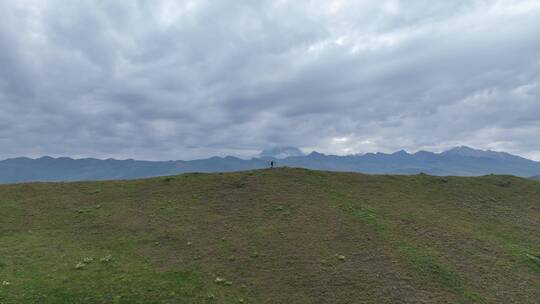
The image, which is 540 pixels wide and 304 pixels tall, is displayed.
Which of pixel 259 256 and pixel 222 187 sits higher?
pixel 222 187

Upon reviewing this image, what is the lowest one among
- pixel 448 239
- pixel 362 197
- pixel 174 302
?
pixel 174 302

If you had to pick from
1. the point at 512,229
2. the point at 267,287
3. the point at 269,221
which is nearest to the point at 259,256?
the point at 267,287

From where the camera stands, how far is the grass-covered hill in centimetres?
2527

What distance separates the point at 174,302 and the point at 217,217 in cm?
1675

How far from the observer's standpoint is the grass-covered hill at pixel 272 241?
2527 centimetres

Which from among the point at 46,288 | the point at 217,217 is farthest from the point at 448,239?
the point at 46,288

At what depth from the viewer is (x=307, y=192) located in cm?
4681

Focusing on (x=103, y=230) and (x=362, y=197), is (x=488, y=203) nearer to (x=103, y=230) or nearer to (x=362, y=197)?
(x=362, y=197)

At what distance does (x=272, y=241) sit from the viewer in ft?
109

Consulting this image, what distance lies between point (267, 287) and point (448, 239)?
19.0 metres

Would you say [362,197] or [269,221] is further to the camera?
[362,197]

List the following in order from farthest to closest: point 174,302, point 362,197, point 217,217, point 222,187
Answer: point 222,187, point 362,197, point 217,217, point 174,302

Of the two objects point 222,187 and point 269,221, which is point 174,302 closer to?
point 269,221

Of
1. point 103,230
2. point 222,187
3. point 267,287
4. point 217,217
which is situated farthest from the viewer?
point 222,187
